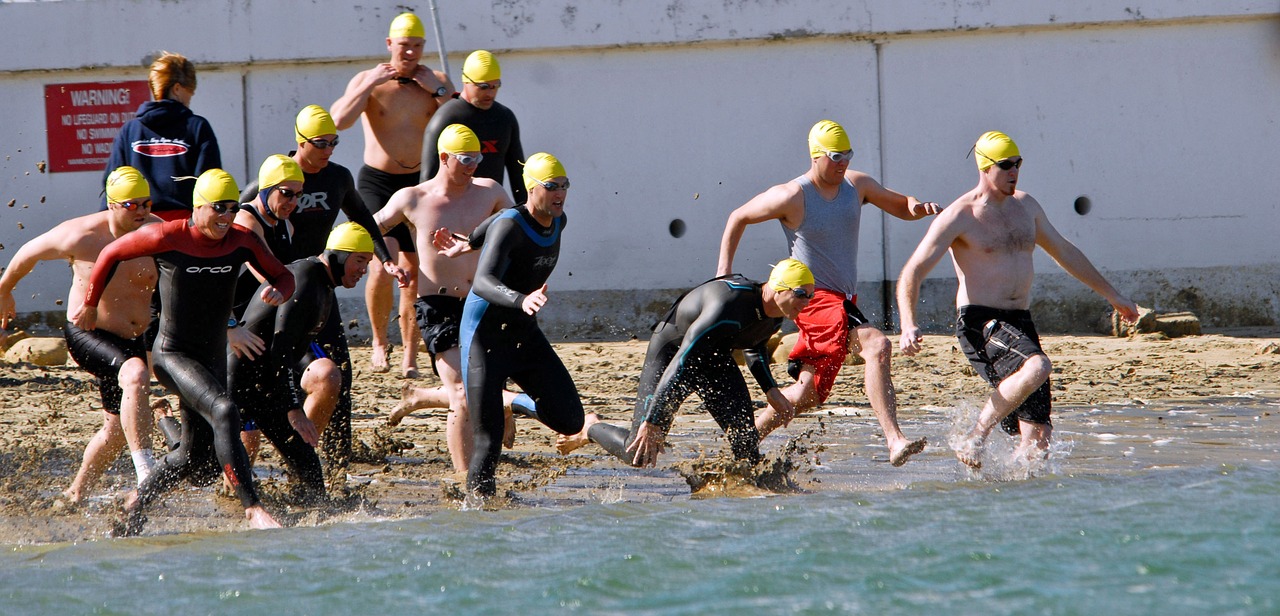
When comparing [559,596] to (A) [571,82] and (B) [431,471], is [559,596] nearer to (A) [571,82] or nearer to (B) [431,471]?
(B) [431,471]

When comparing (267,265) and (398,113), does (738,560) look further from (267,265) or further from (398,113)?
(398,113)

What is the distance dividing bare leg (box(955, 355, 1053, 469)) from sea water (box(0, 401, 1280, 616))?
166 mm

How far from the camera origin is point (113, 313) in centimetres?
714

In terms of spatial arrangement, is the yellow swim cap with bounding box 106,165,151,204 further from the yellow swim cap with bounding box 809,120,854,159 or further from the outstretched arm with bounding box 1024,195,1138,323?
the outstretched arm with bounding box 1024,195,1138,323

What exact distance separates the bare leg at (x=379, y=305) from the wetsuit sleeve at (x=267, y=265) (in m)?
2.42

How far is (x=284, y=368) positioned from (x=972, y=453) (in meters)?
3.37

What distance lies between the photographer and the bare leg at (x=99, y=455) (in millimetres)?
7105

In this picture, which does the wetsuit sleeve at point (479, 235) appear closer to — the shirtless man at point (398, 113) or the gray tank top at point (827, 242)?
the gray tank top at point (827, 242)

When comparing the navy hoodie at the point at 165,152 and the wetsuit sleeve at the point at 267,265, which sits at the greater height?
the navy hoodie at the point at 165,152

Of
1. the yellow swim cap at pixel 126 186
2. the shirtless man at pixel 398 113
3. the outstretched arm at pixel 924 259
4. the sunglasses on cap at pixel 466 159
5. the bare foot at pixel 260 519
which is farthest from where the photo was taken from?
the shirtless man at pixel 398 113

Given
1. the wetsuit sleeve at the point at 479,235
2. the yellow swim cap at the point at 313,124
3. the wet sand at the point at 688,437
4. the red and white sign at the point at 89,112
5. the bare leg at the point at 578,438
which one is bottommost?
the wet sand at the point at 688,437

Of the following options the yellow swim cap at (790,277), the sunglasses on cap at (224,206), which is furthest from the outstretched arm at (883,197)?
the sunglasses on cap at (224,206)

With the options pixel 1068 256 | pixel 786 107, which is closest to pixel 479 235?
pixel 1068 256

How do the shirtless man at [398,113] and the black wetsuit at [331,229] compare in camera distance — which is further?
the shirtless man at [398,113]
